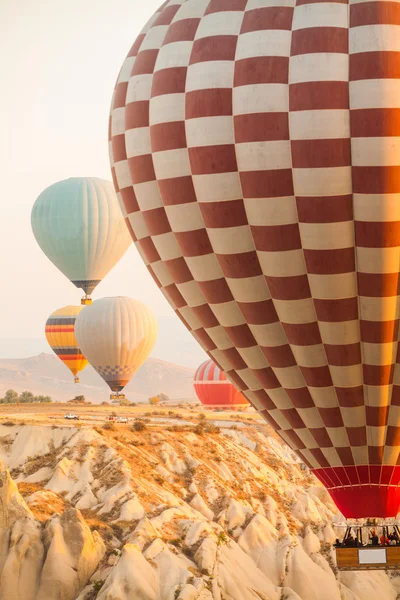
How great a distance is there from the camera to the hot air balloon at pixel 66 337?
264ft

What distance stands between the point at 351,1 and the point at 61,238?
51076 mm

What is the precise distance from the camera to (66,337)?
265 feet

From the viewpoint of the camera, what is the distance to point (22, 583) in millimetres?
40156

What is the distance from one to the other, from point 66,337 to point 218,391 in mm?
12193

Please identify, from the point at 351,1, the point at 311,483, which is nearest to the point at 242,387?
the point at 351,1

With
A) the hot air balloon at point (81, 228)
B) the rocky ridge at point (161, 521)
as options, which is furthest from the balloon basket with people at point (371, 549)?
the hot air balloon at point (81, 228)

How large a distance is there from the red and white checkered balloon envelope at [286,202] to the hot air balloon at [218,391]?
52231 millimetres

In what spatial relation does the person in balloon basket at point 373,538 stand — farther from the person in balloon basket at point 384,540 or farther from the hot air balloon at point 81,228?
the hot air balloon at point 81,228

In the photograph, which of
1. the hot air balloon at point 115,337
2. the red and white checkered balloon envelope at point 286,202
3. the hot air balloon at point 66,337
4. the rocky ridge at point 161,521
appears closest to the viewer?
the red and white checkered balloon envelope at point 286,202

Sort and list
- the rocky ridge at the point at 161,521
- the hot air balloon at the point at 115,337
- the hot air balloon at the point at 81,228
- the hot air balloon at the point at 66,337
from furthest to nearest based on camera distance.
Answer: the hot air balloon at the point at 66,337, the hot air balloon at the point at 81,228, the hot air balloon at the point at 115,337, the rocky ridge at the point at 161,521

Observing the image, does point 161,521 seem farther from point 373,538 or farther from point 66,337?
point 66,337

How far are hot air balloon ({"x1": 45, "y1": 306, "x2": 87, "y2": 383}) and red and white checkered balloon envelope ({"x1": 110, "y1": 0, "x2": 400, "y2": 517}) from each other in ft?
186

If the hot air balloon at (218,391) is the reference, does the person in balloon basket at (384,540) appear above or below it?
below

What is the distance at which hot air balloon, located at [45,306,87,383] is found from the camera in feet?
264
